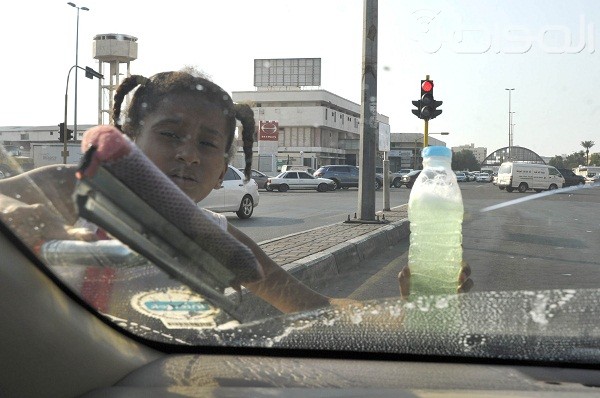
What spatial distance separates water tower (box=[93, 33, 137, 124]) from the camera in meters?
2.07

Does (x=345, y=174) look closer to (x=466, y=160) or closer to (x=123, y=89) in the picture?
(x=466, y=160)

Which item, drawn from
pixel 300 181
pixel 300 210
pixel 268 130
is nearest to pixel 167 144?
pixel 268 130

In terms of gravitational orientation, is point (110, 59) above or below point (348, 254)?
above

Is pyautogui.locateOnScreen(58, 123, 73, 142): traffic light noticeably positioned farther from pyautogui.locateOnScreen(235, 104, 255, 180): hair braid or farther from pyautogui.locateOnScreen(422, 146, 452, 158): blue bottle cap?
pyautogui.locateOnScreen(422, 146, 452, 158): blue bottle cap

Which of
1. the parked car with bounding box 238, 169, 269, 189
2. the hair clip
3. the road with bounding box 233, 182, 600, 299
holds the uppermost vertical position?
the hair clip

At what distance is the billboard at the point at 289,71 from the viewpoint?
9.05 ft

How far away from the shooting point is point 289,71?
9.33 feet

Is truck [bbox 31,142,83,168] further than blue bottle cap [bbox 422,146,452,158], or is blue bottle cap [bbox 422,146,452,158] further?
blue bottle cap [bbox 422,146,452,158]

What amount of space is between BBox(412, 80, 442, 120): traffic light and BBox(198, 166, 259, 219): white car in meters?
0.81

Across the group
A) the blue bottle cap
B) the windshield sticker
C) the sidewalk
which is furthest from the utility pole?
the windshield sticker

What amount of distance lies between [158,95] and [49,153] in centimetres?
36

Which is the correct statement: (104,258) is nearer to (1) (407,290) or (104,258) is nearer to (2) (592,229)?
(1) (407,290)

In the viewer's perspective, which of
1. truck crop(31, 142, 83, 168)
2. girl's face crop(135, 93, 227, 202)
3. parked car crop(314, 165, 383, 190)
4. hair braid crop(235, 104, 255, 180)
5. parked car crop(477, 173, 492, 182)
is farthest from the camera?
parked car crop(314, 165, 383, 190)

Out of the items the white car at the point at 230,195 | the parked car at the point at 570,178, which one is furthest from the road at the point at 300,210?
the parked car at the point at 570,178
